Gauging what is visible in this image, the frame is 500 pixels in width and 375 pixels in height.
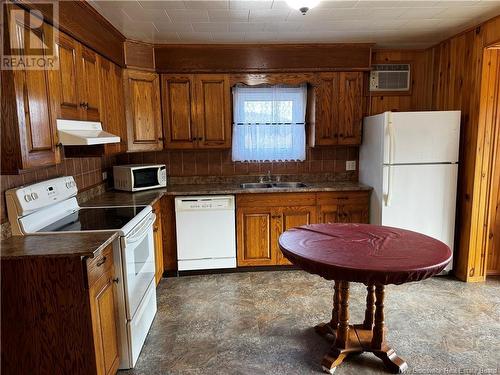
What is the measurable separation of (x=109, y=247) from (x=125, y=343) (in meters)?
0.63

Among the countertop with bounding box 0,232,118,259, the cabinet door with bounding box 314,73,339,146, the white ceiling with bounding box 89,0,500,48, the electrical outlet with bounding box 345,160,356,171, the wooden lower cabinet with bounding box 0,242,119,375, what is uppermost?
the white ceiling with bounding box 89,0,500,48

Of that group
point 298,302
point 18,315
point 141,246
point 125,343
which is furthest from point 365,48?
point 18,315

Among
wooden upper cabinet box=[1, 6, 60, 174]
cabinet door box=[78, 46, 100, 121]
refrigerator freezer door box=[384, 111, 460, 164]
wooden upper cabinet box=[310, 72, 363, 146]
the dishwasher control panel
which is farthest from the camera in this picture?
wooden upper cabinet box=[310, 72, 363, 146]

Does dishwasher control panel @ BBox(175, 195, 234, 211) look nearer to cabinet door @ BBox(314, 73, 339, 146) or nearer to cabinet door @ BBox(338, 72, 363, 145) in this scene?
cabinet door @ BBox(314, 73, 339, 146)

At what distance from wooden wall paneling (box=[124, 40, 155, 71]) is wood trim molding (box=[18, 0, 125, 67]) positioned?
0.23 feet

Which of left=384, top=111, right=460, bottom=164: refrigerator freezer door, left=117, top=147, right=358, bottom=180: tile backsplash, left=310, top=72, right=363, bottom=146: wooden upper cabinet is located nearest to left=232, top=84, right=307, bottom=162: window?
left=117, top=147, right=358, bottom=180: tile backsplash

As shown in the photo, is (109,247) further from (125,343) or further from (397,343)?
(397,343)

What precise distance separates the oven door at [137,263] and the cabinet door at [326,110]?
6.85 ft

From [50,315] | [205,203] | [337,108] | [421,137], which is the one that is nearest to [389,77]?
[337,108]

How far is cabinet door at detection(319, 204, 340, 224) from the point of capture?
3611 mm

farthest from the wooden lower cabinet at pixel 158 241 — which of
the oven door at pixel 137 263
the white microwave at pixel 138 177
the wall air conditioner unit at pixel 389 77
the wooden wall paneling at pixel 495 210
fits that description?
the wooden wall paneling at pixel 495 210

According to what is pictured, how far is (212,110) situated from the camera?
145 inches

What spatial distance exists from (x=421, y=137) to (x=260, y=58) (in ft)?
5.88

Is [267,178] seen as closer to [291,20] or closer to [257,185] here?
[257,185]
